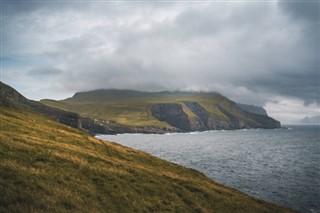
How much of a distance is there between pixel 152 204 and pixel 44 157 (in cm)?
1146

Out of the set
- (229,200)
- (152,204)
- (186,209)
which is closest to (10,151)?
(152,204)

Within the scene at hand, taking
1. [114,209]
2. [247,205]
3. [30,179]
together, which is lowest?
[247,205]

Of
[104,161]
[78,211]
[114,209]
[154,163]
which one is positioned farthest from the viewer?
[154,163]

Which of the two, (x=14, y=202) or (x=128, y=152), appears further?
(x=128, y=152)

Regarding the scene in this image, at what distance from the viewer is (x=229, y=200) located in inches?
1555

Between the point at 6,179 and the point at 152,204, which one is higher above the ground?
the point at 6,179

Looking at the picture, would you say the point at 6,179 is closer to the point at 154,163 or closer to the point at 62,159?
the point at 62,159

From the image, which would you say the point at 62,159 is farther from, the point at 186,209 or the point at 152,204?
the point at 186,209

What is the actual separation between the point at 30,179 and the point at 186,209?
14267 mm

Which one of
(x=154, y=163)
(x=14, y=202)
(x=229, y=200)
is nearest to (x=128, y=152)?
(x=154, y=163)

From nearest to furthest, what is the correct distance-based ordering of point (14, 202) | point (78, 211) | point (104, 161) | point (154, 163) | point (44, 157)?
point (14, 202), point (78, 211), point (44, 157), point (104, 161), point (154, 163)

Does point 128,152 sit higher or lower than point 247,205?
higher

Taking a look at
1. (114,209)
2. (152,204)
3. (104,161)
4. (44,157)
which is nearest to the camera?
(114,209)

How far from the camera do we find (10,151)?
30.1 m
